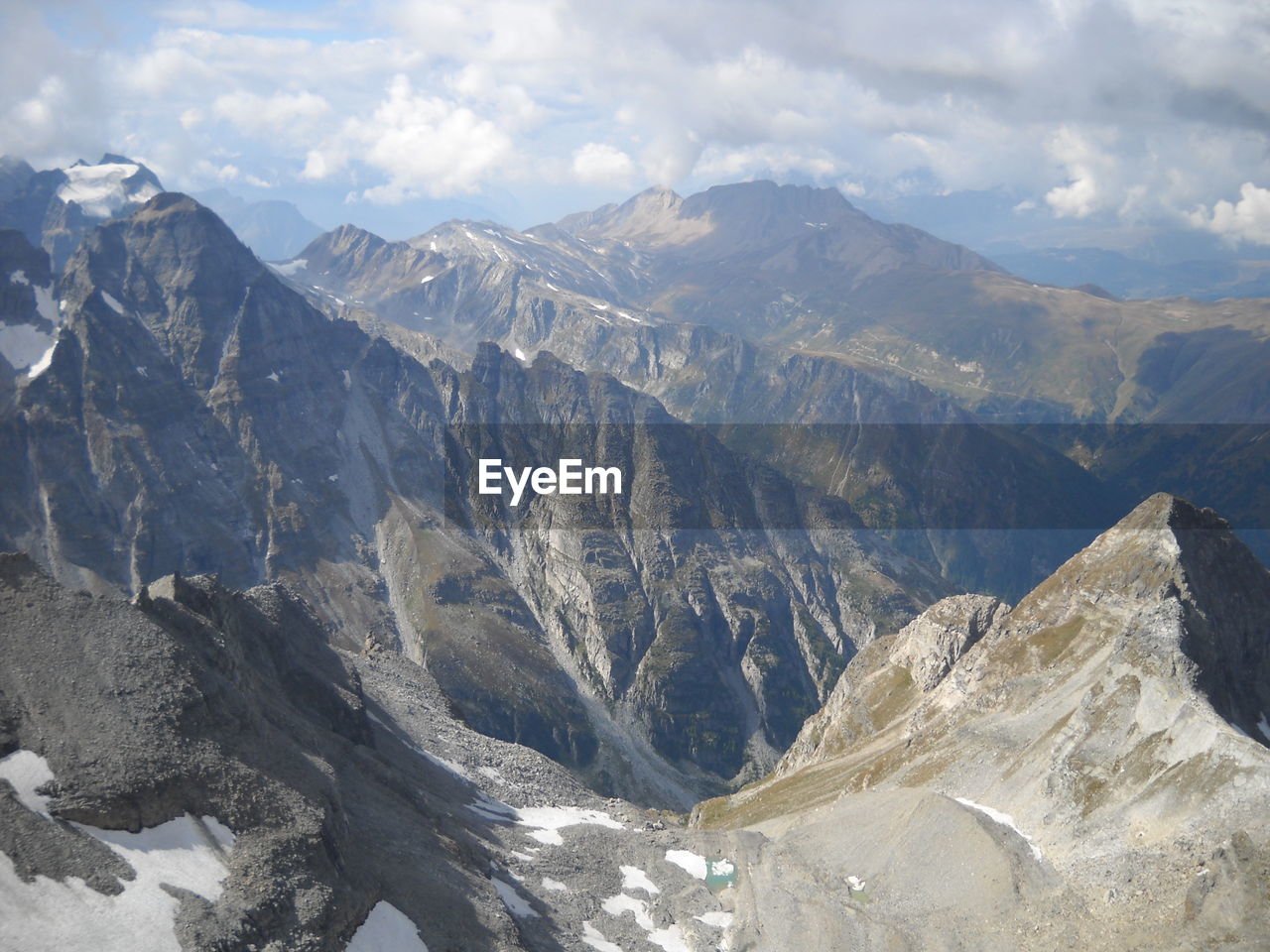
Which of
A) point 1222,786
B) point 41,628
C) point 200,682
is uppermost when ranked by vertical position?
point 41,628

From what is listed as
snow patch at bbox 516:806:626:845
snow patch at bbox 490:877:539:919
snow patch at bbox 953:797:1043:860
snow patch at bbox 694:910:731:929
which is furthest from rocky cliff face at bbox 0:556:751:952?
snow patch at bbox 953:797:1043:860

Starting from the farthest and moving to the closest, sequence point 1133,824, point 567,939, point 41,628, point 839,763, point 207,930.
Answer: point 839,763, point 567,939, point 1133,824, point 41,628, point 207,930

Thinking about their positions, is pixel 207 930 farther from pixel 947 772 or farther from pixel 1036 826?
pixel 947 772

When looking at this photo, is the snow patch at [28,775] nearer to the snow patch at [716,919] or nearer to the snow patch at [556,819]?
the snow patch at [716,919]

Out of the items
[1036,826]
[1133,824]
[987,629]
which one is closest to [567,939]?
[1036,826]

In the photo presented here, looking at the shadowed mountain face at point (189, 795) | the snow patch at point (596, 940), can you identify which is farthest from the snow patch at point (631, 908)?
the shadowed mountain face at point (189, 795)

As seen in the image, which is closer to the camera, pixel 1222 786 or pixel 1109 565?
pixel 1222 786

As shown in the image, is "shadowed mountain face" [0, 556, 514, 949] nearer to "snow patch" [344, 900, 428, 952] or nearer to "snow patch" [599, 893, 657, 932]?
"snow patch" [344, 900, 428, 952]
